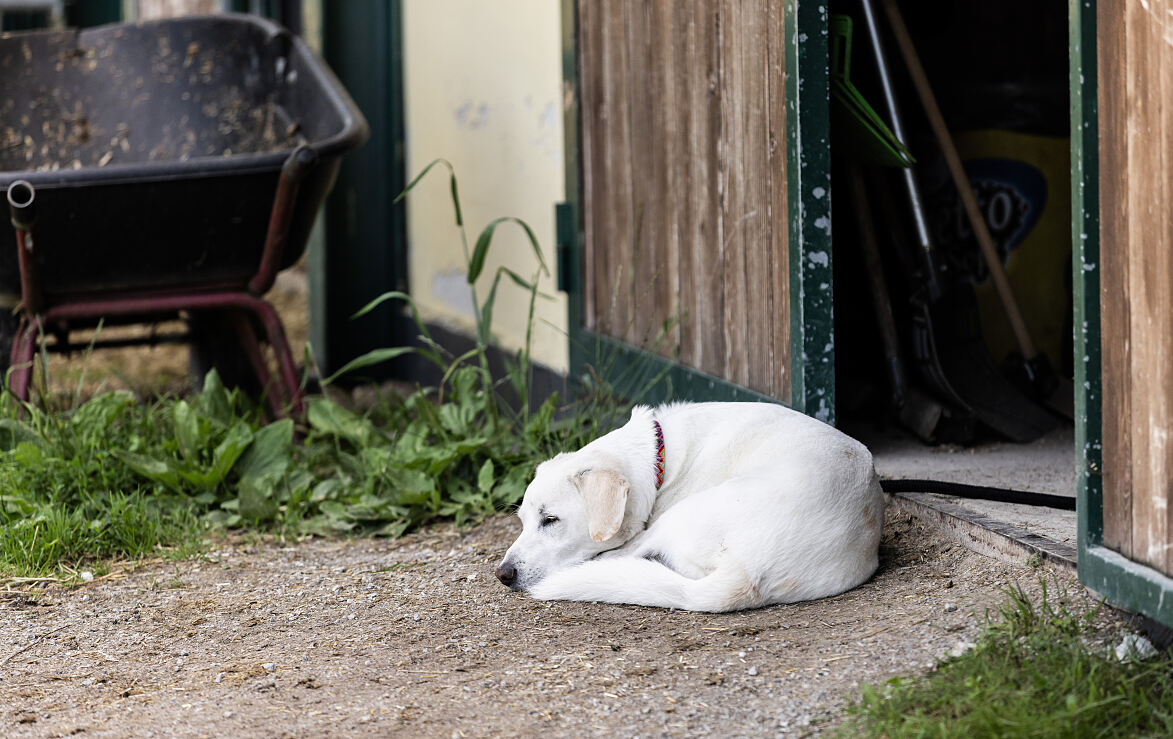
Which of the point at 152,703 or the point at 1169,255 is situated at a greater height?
the point at 1169,255

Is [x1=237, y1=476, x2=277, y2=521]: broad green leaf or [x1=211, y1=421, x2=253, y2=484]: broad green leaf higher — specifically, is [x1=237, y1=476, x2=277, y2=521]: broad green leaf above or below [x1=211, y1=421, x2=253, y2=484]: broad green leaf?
below

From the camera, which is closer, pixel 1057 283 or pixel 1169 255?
pixel 1169 255

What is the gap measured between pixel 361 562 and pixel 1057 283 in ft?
7.62

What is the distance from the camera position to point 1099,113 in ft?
6.41

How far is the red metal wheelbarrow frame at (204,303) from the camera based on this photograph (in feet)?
11.8

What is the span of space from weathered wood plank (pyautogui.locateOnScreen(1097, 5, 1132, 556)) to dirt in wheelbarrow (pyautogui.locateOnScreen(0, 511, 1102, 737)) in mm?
236

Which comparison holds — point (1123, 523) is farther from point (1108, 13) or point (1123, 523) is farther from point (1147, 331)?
point (1108, 13)

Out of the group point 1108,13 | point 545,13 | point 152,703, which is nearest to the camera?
point 1108,13

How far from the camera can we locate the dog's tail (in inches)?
90.9

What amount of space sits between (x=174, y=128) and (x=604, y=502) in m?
2.93

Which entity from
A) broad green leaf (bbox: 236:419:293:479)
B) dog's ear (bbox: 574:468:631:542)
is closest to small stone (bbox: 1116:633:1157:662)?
dog's ear (bbox: 574:468:631:542)

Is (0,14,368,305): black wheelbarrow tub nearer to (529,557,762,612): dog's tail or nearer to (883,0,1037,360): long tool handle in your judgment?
(883,0,1037,360): long tool handle

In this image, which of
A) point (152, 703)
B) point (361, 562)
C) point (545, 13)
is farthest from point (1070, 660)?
point (545, 13)

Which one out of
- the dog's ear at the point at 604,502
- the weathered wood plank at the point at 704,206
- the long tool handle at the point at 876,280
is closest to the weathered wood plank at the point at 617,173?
the weathered wood plank at the point at 704,206
